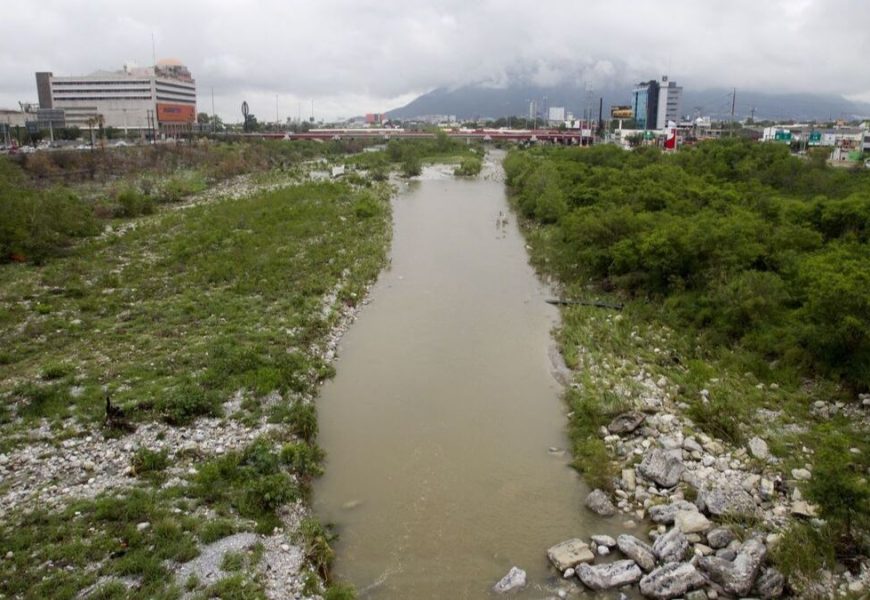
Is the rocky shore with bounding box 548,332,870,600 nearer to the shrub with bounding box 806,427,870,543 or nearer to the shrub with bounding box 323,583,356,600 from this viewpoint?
the shrub with bounding box 806,427,870,543

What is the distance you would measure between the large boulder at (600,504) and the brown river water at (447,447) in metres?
0.15

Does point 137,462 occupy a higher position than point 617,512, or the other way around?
point 137,462

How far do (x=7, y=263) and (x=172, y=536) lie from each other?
18.3 m

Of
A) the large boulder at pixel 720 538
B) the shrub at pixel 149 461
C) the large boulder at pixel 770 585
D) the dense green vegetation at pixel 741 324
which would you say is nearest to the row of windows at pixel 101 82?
the dense green vegetation at pixel 741 324

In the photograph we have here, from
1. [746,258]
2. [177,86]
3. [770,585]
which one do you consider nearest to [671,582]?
[770,585]

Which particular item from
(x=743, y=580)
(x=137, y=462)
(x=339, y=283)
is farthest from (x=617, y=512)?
(x=339, y=283)

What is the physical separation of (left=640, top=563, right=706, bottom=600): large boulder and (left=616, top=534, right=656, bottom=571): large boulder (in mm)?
270

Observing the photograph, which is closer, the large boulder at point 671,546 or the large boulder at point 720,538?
the large boulder at point 671,546

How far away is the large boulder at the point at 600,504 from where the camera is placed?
31.3 feet

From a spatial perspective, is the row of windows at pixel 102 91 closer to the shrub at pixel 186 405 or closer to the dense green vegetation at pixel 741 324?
the dense green vegetation at pixel 741 324

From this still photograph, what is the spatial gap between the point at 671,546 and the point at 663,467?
196 cm

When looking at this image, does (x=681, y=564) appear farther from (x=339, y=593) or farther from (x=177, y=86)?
(x=177, y=86)

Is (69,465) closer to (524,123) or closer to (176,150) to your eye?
(176,150)

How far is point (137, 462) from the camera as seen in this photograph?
31.8ft
